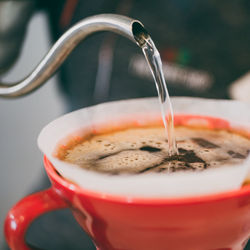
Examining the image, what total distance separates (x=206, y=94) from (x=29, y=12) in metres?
0.41

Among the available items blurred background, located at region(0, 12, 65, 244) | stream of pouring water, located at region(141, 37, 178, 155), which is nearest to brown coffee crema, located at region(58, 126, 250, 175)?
stream of pouring water, located at region(141, 37, 178, 155)

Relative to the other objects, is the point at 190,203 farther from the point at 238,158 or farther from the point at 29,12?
the point at 29,12

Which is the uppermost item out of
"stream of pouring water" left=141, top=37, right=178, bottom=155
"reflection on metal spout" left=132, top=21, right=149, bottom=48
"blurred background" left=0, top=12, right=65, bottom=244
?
"reflection on metal spout" left=132, top=21, right=149, bottom=48

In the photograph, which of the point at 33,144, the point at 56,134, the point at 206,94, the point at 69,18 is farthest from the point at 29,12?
the point at 56,134

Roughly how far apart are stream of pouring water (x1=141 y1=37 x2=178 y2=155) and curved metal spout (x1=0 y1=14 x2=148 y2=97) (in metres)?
0.01

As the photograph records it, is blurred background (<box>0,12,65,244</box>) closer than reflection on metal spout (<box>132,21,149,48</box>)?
No

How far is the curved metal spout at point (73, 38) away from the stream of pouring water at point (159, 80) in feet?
0.04

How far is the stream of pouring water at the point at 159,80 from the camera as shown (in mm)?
356

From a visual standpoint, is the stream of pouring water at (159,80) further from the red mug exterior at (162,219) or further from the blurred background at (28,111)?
the blurred background at (28,111)

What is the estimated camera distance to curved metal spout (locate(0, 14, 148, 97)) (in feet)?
1.09

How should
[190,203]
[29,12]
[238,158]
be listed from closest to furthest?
[190,203], [238,158], [29,12]

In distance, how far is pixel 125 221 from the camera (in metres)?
0.29

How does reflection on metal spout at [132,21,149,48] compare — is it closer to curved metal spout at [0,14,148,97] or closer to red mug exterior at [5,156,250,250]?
curved metal spout at [0,14,148,97]

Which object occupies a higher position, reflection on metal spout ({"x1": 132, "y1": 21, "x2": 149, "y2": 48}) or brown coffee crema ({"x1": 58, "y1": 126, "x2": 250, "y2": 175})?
reflection on metal spout ({"x1": 132, "y1": 21, "x2": 149, "y2": 48})
